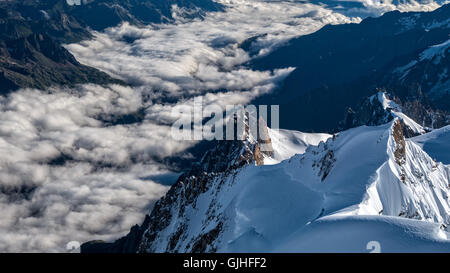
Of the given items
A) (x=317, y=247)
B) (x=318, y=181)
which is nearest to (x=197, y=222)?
(x=318, y=181)

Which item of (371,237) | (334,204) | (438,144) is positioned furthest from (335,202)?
(438,144)

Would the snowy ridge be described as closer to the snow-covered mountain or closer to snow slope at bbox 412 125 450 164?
the snow-covered mountain

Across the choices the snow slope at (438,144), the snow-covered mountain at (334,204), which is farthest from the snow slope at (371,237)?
the snow slope at (438,144)

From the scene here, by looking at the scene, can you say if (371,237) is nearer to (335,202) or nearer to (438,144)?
(335,202)

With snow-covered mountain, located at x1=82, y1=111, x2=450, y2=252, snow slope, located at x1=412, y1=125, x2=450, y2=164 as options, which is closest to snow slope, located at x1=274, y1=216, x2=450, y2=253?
snow-covered mountain, located at x1=82, y1=111, x2=450, y2=252

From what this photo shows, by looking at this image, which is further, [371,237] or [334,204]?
[334,204]
